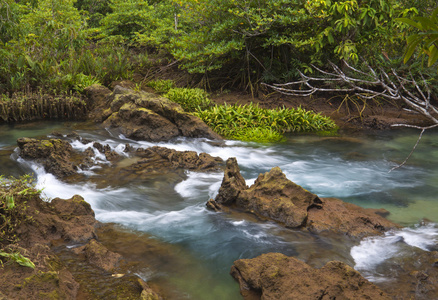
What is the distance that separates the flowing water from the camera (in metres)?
4.08

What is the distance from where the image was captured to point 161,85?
13000 millimetres

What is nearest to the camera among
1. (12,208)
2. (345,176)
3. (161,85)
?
(12,208)

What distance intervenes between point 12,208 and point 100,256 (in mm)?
947

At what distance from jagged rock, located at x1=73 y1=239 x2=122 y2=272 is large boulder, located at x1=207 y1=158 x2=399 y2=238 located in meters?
1.73

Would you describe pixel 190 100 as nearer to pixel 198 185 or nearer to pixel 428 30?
pixel 198 185

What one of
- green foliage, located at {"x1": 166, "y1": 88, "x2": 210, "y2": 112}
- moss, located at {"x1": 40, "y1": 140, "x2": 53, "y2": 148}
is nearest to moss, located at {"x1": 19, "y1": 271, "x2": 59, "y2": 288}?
moss, located at {"x1": 40, "y1": 140, "x2": 53, "y2": 148}

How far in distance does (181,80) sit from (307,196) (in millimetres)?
9366

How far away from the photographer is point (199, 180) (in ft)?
21.8

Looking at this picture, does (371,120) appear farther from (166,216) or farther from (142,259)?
(142,259)

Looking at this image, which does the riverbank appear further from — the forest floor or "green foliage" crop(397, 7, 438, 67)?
the forest floor

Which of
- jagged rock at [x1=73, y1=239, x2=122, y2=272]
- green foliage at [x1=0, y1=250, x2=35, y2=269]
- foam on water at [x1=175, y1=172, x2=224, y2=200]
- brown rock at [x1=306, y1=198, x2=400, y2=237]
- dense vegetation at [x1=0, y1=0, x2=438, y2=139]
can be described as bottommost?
foam on water at [x1=175, y1=172, x2=224, y2=200]

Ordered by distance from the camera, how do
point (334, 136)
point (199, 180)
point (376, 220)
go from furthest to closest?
point (334, 136) → point (199, 180) → point (376, 220)

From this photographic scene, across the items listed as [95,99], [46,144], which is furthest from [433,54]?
[95,99]

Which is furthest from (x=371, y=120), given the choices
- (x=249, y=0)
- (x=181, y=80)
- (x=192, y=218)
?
(x=192, y=218)
